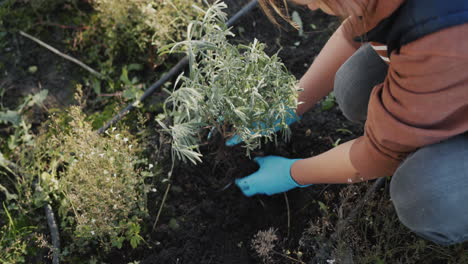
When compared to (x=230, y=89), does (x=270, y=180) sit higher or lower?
lower

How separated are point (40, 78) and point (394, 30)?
1.98m

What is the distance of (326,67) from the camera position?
6.01ft

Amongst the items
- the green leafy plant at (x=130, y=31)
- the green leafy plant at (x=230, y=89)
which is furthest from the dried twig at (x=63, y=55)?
the green leafy plant at (x=230, y=89)

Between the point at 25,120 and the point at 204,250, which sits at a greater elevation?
the point at 25,120

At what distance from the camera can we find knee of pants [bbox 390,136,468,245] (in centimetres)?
130

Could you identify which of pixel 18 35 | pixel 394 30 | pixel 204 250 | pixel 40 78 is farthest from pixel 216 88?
pixel 18 35

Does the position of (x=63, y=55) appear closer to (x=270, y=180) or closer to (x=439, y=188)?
(x=270, y=180)

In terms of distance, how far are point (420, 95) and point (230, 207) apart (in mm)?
1084

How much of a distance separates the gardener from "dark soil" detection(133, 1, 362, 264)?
0.36 ft

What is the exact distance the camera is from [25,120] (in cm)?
220

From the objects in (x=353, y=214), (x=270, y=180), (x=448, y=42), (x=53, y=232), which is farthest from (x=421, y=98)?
(x=53, y=232)

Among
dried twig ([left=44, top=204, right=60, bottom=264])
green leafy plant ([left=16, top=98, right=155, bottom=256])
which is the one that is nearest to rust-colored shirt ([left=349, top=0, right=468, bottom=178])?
green leafy plant ([left=16, top=98, right=155, bottom=256])

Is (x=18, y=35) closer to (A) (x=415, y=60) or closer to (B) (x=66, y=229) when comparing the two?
(B) (x=66, y=229)

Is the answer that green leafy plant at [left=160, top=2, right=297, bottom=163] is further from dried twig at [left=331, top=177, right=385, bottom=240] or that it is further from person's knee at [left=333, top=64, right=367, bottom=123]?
dried twig at [left=331, top=177, right=385, bottom=240]
